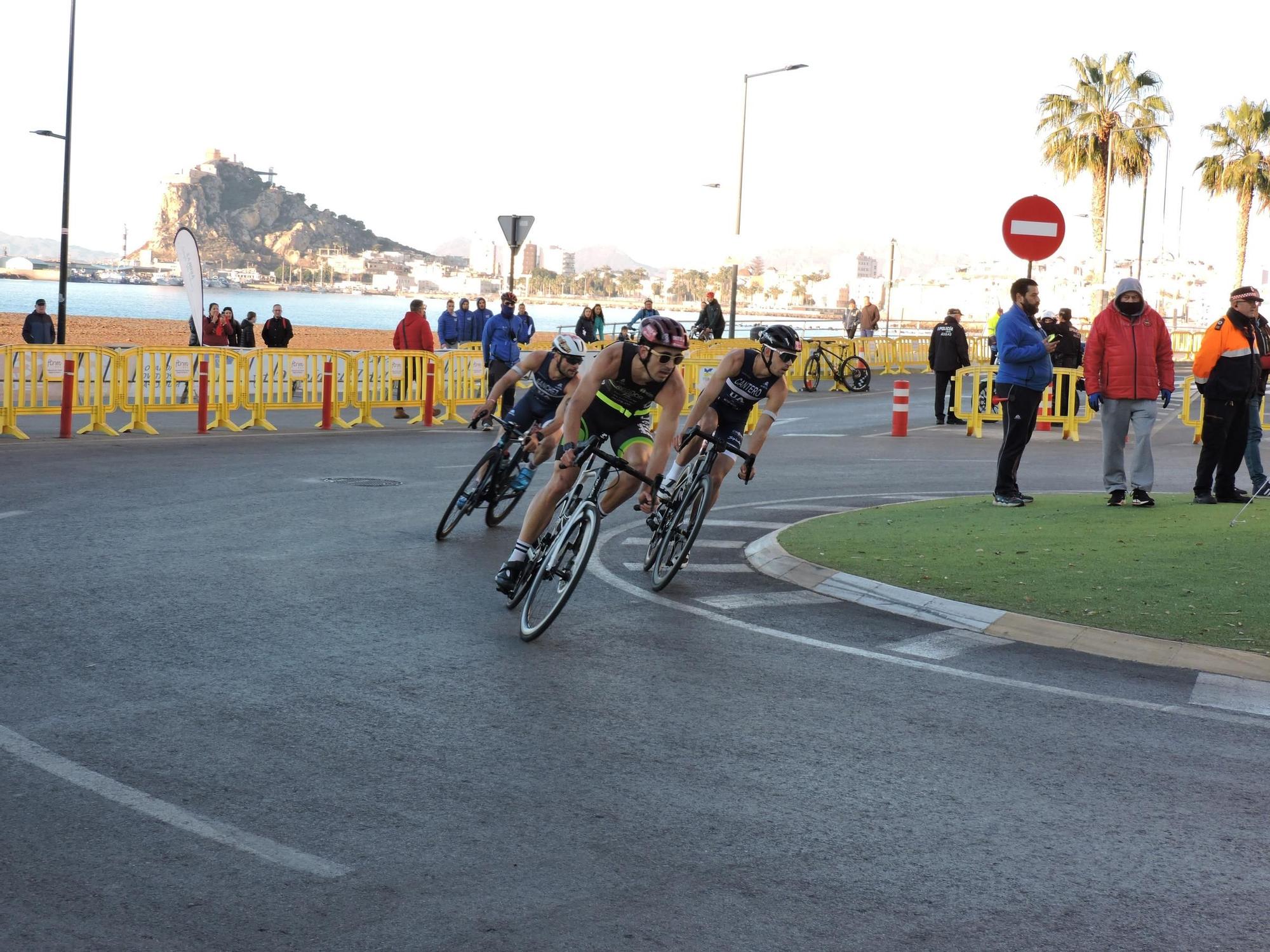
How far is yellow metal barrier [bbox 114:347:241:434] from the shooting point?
68.1ft

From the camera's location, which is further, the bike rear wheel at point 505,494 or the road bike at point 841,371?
the road bike at point 841,371

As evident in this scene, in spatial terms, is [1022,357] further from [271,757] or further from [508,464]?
[271,757]

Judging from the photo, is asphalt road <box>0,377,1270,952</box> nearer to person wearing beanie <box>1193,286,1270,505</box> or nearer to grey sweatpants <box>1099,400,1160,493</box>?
grey sweatpants <box>1099,400,1160,493</box>

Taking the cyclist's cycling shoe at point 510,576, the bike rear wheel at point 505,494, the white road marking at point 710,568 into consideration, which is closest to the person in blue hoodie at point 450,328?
the bike rear wheel at point 505,494

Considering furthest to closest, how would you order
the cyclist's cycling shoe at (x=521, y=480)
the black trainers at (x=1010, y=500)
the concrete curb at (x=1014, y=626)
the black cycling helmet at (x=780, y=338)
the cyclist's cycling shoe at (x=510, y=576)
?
1. the black trainers at (x=1010, y=500)
2. the cyclist's cycling shoe at (x=521, y=480)
3. the black cycling helmet at (x=780, y=338)
4. the cyclist's cycling shoe at (x=510, y=576)
5. the concrete curb at (x=1014, y=626)

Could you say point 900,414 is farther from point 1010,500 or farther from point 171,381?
point 171,381

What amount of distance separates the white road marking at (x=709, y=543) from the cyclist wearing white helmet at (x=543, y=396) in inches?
→ 39.4

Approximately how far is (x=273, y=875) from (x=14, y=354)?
674 inches

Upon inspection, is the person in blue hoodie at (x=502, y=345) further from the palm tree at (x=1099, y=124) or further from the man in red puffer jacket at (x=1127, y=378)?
the palm tree at (x=1099, y=124)

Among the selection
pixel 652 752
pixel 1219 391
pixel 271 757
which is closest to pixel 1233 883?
pixel 652 752

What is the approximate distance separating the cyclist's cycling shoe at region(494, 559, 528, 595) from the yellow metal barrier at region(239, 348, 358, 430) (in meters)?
14.2

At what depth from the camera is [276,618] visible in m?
8.44

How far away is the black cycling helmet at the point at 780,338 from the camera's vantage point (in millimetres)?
10164

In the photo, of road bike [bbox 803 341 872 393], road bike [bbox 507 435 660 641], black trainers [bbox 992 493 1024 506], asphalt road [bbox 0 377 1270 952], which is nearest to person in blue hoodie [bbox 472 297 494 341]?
road bike [bbox 803 341 872 393]
